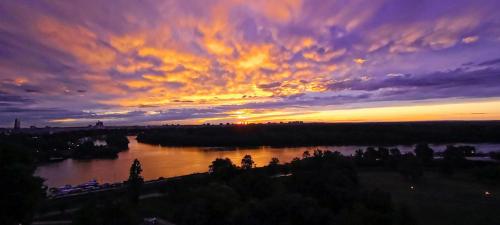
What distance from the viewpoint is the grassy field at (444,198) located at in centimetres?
1306

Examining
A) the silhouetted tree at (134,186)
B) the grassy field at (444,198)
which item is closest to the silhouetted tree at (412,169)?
the grassy field at (444,198)

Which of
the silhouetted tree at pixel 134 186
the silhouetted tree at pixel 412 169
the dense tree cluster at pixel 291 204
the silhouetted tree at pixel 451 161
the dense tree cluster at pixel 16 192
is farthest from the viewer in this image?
the silhouetted tree at pixel 451 161

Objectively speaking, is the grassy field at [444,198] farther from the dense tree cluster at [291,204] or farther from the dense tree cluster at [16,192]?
the dense tree cluster at [16,192]

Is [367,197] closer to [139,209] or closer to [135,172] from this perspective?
[139,209]

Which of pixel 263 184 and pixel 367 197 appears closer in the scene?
pixel 367 197

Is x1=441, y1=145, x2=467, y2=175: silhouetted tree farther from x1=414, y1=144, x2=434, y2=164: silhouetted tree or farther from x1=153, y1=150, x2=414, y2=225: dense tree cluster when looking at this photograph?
x1=153, y1=150, x2=414, y2=225: dense tree cluster

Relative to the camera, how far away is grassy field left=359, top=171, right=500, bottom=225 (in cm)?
1306

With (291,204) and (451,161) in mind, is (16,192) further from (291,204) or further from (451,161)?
(451,161)

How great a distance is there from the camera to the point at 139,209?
15.0m

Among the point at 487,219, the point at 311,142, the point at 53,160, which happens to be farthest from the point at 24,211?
the point at 311,142

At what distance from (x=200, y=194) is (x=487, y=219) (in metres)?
10.0

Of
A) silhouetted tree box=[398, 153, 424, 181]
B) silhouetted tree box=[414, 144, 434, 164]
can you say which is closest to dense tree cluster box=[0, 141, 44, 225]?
silhouetted tree box=[398, 153, 424, 181]

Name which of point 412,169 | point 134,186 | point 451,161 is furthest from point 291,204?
point 451,161

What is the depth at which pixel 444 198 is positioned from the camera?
640 inches
